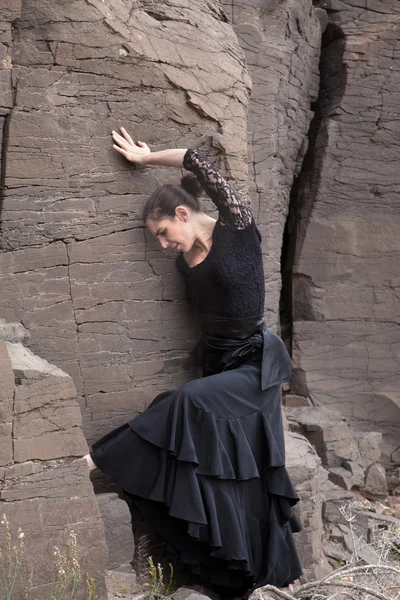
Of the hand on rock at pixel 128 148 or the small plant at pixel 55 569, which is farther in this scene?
the hand on rock at pixel 128 148

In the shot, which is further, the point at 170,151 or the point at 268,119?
the point at 268,119

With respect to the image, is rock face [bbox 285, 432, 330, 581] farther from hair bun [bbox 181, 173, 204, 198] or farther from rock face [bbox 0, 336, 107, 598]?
hair bun [bbox 181, 173, 204, 198]

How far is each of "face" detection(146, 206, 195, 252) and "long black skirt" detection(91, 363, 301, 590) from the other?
0.81 metres

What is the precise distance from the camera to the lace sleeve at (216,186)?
4.69 metres

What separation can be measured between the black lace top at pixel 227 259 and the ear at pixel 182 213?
18 centimetres

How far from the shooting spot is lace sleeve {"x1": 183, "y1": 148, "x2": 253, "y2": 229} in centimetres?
469

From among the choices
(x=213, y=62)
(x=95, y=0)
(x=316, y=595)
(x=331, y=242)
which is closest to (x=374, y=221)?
(x=331, y=242)

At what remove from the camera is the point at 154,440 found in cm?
450

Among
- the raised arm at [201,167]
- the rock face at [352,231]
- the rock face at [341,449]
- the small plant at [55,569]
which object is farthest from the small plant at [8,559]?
the rock face at [352,231]

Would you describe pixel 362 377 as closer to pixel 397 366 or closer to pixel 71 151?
pixel 397 366

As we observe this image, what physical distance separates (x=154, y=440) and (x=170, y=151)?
5.33ft

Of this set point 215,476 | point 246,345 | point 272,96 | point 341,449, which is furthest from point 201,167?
point 341,449

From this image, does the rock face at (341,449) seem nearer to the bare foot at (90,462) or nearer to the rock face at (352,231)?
the rock face at (352,231)

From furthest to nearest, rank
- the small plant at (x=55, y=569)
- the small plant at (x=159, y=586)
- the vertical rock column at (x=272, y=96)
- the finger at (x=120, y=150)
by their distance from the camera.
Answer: the vertical rock column at (x=272, y=96) → the finger at (x=120, y=150) → the small plant at (x=159, y=586) → the small plant at (x=55, y=569)
